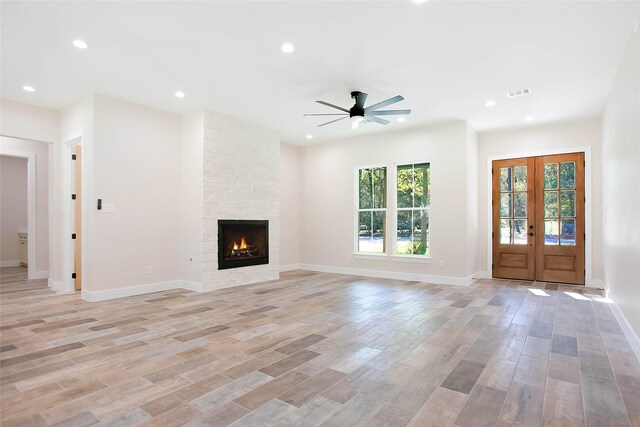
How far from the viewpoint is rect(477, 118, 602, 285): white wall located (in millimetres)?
6039

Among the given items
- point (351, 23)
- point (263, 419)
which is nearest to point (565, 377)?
point (263, 419)

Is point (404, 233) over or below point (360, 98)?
below

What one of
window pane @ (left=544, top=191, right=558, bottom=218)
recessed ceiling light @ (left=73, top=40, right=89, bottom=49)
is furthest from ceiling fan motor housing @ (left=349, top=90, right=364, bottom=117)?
window pane @ (left=544, top=191, right=558, bottom=218)

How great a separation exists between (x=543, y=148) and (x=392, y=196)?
2845mm

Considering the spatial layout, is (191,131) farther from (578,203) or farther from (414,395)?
(578,203)

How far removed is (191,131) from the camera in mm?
5891

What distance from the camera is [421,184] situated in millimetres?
6918

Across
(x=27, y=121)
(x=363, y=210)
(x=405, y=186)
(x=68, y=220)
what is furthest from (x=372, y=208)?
(x=27, y=121)

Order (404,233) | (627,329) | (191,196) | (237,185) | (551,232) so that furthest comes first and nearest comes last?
(404,233) → (551,232) → (237,185) → (191,196) → (627,329)

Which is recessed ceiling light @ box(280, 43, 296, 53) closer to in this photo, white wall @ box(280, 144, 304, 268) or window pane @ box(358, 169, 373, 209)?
window pane @ box(358, 169, 373, 209)

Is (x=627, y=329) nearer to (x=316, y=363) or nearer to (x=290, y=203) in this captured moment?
(x=316, y=363)

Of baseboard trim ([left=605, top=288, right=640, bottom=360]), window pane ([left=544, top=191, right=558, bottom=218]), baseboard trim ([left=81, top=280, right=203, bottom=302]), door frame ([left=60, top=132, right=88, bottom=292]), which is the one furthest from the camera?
window pane ([left=544, top=191, right=558, bottom=218])

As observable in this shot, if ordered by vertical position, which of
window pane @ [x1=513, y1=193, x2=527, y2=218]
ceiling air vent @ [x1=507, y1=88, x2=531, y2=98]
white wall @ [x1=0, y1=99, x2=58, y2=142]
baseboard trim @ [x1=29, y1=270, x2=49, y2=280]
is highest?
ceiling air vent @ [x1=507, y1=88, x2=531, y2=98]

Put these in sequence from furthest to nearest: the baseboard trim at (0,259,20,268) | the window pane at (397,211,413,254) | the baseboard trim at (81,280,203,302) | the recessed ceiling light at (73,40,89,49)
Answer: the baseboard trim at (0,259,20,268) → the window pane at (397,211,413,254) → the baseboard trim at (81,280,203,302) → the recessed ceiling light at (73,40,89,49)
